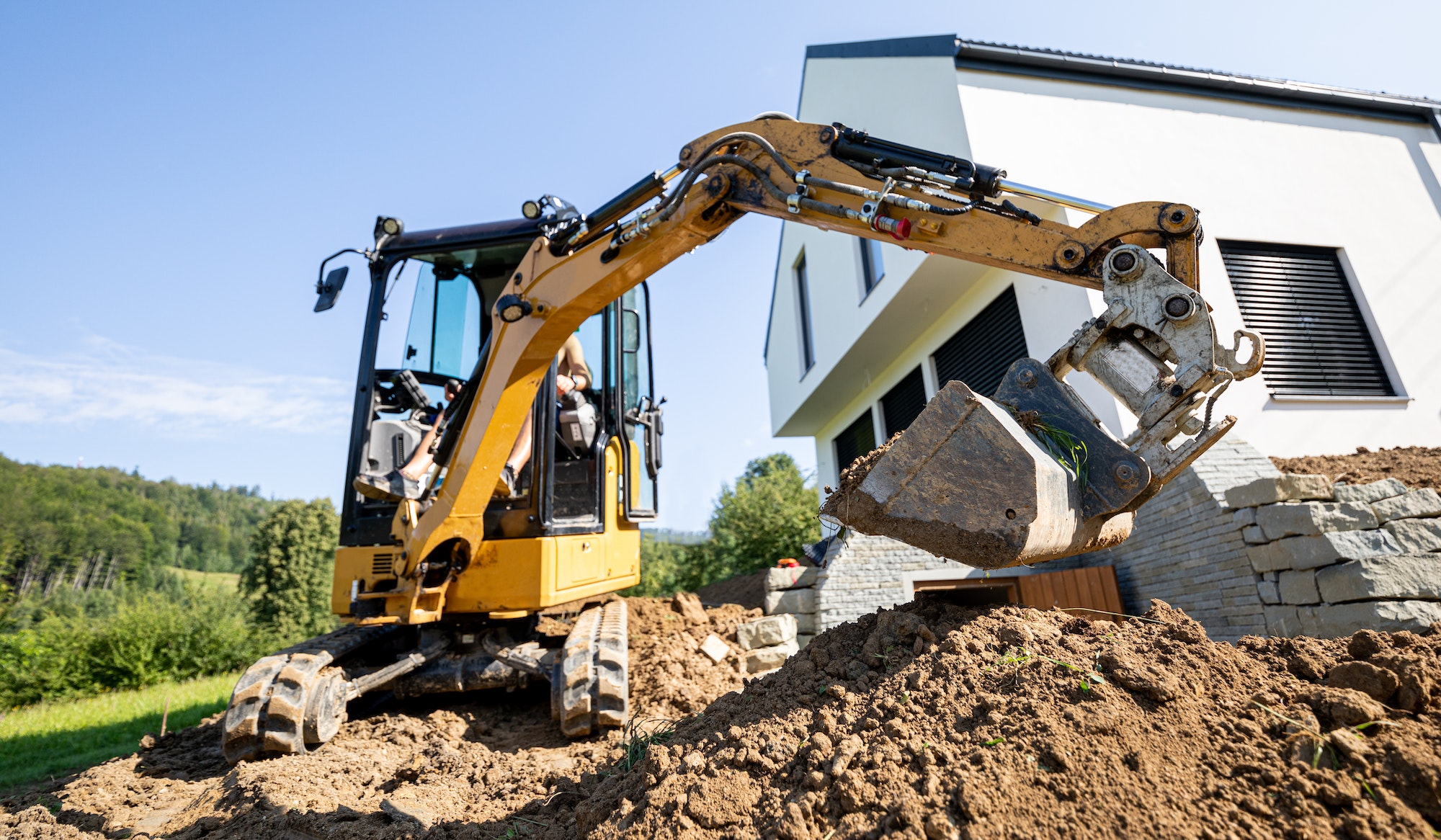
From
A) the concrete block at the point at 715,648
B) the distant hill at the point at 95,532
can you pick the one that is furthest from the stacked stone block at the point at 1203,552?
the distant hill at the point at 95,532

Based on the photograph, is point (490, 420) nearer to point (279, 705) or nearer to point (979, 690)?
point (279, 705)

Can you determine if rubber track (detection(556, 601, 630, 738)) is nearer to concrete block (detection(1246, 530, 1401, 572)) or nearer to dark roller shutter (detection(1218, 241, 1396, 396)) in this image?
concrete block (detection(1246, 530, 1401, 572))

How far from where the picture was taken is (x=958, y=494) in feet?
8.16

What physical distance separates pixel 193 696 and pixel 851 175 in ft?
38.0

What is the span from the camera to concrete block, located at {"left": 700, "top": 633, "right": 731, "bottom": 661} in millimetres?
6812

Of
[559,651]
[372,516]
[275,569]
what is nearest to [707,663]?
[559,651]

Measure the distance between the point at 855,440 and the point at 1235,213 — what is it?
7460mm

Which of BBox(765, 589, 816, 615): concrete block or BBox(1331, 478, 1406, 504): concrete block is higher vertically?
BBox(1331, 478, 1406, 504): concrete block

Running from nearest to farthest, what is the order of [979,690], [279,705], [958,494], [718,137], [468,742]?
[979,690], [958,494], [718,137], [279,705], [468,742]

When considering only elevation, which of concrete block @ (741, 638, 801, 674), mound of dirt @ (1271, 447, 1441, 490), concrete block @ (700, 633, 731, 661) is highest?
mound of dirt @ (1271, 447, 1441, 490)

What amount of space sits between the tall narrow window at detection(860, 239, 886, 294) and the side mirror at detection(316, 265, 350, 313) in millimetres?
7977

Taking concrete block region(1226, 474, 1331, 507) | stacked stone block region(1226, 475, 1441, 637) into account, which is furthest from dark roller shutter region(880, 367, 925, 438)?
stacked stone block region(1226, 475, 1441, 637)

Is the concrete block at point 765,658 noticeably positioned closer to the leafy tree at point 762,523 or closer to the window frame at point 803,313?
the leafy tree at point 762,523

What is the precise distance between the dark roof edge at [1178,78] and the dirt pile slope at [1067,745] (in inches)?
310
